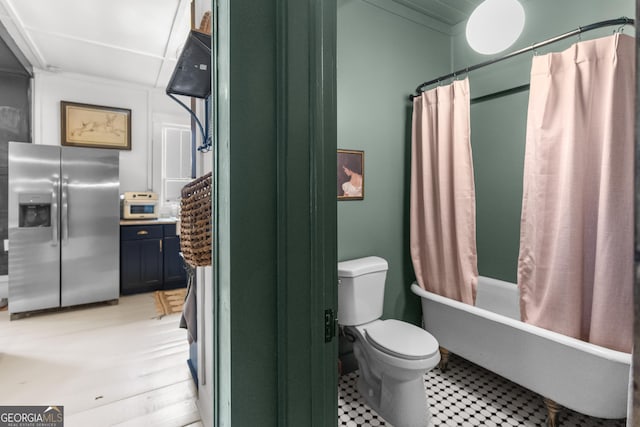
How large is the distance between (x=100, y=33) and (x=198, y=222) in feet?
9.49

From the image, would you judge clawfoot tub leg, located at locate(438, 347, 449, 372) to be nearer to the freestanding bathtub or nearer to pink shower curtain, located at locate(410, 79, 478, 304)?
the freestanding bathtub

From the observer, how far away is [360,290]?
6.46 ft

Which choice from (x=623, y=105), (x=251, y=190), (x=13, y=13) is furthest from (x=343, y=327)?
(x=13, y=13)

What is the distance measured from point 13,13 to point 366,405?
3978mm

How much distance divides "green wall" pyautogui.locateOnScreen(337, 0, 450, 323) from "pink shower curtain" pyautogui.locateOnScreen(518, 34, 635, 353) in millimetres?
862

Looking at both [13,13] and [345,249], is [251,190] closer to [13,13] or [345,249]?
[345,249]

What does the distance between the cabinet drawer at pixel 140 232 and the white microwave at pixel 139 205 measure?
0.21m

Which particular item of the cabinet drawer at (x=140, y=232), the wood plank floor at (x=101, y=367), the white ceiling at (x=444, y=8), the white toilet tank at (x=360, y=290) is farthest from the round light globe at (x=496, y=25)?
the cabinet drawer at (x=140, y=232)

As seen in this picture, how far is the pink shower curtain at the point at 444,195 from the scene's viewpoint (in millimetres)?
2062

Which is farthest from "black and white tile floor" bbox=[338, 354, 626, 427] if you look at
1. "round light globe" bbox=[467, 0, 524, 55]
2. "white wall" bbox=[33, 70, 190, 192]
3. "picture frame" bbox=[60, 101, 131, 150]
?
"picture frame" bbox=[60, 101, 131, 150]

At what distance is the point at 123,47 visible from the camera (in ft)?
10.1

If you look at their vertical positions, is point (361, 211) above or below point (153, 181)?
below

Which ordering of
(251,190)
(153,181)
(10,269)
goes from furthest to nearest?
(153,181) → (10,269) → (251,190)

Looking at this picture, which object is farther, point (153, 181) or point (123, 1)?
point (153, 181)
